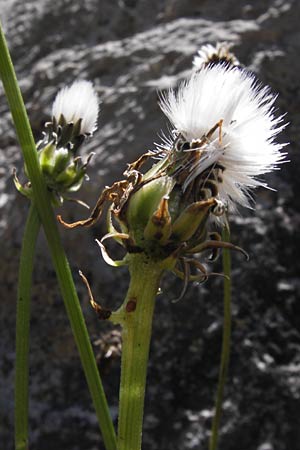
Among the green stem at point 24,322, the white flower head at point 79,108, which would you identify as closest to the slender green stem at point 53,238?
the green stem at point 24,322

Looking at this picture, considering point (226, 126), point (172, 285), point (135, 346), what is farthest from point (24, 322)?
point (172, 285)

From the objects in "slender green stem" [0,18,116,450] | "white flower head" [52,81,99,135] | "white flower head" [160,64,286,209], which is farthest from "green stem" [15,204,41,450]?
"white flower head" [160,64,286,209]

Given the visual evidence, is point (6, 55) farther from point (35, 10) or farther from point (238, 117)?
point (35, 10)

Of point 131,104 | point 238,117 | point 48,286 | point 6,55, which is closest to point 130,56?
Result: point 131,104

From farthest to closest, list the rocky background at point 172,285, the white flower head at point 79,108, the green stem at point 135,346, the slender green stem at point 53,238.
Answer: the rocky background at point 172,285 < the white flower head at point 79,108 < the slender green stem at point 53,238 < the green stem at point 135,346

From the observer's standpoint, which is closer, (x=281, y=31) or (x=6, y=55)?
(x=6, y=55)

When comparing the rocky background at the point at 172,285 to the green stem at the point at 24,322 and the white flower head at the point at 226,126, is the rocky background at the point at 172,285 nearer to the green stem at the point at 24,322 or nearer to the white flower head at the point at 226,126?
the green stem at the point at 24,322

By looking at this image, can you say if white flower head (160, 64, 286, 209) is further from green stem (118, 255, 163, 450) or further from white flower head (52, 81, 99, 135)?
white flower head (52, 81, 99, 135)

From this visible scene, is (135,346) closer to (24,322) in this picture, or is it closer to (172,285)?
(24,322)
